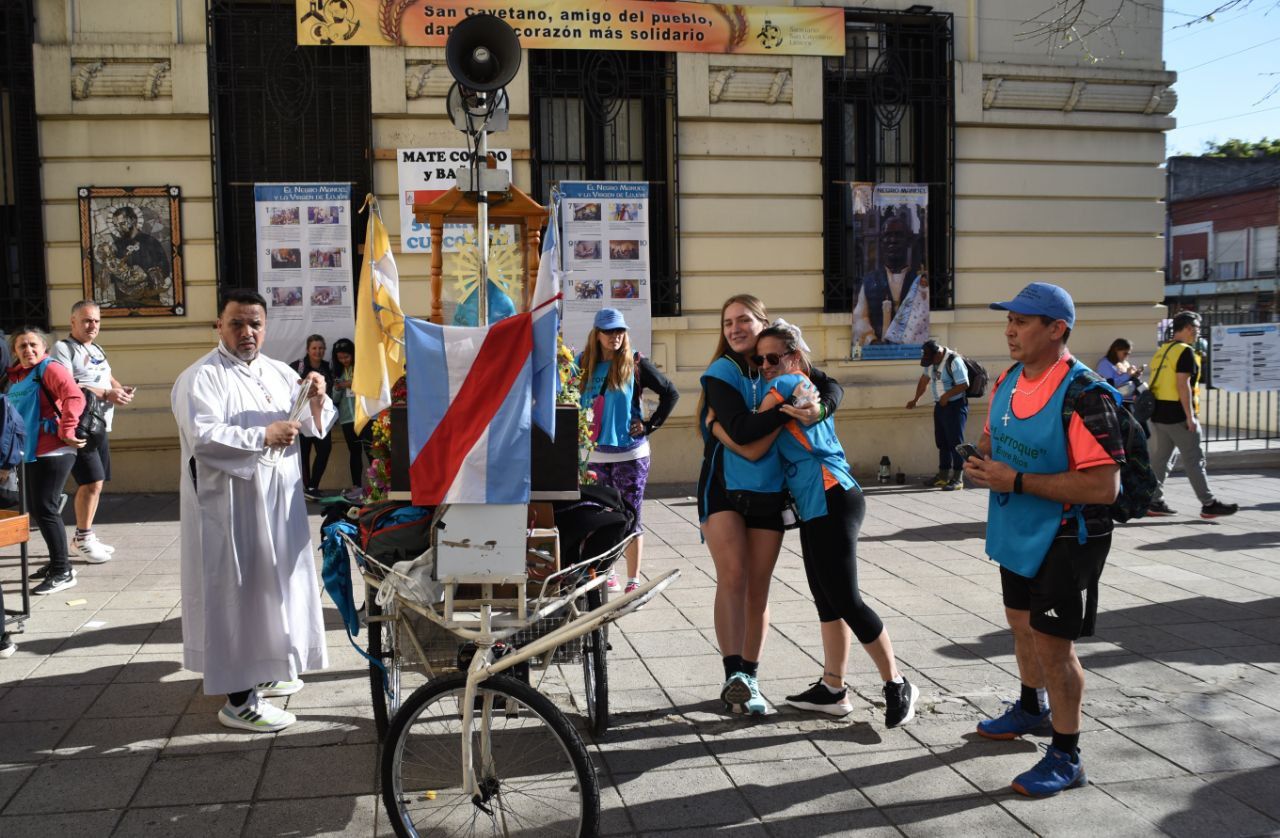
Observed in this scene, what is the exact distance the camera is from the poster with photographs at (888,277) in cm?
1312

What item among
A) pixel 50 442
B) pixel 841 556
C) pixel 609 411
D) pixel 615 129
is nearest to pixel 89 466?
pixel 50 442

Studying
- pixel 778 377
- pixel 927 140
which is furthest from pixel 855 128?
pixel 778 377

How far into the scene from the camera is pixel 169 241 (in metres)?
11.6

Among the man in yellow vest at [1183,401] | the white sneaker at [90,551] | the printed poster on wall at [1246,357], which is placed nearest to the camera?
the white sneaker at [90,551]

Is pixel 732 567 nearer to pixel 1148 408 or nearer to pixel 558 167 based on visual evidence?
pixel 1148 408

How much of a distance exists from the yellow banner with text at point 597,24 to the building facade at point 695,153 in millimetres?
212

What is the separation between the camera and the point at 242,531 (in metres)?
4.93

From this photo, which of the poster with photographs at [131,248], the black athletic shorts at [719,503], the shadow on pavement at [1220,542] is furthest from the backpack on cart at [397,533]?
the poster with photographs at [131,248]

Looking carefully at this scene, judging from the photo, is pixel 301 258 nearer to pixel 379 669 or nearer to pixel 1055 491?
pixel 379 669

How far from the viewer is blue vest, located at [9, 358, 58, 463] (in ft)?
25.0

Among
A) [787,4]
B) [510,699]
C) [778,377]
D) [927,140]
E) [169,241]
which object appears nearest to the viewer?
[510,699]

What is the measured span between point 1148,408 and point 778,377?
162 inches

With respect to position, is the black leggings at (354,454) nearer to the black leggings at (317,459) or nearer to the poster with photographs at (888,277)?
the black leggings at (317,459)

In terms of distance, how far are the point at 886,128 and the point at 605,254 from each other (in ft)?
12.8
